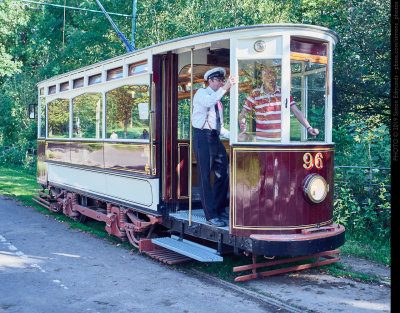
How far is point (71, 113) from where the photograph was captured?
9.84 meters

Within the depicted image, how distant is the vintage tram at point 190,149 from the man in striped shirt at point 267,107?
0.06 meters

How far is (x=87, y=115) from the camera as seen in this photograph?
9.06m

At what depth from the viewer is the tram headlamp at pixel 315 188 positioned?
5590 millimetres

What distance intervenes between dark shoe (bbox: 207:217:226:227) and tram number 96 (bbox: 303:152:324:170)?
1.21 m

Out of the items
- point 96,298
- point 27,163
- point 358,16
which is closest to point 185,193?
point 96,298

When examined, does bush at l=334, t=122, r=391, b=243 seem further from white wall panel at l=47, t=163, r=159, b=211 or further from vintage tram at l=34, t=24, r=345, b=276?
white wall panel at l=47, t=163, r=159, b=211

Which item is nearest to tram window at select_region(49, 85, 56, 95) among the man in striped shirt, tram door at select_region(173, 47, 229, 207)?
tram door at select_region(173, 47, 229, 207)

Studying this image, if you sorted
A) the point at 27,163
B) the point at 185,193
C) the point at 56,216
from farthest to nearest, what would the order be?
the point at 27,163 < the point at 56,216 < the point at 185,193

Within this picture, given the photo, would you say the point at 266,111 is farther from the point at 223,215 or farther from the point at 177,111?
the point at 177,111

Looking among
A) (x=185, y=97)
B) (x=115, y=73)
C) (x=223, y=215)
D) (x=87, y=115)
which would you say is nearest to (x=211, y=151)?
(x=223, y=215)

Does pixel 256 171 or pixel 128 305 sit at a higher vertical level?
pixel 256 171

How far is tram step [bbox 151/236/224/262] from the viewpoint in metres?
5.71
